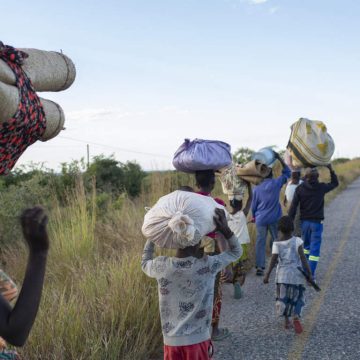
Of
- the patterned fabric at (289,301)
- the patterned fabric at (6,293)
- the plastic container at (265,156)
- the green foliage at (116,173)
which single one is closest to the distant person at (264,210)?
the plastic container at (265,156)

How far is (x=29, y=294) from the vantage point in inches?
59.0

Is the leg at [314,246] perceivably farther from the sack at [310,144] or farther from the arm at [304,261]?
the arm at [304,261]

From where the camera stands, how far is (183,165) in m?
3.73

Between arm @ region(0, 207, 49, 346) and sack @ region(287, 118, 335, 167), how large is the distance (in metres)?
4.88

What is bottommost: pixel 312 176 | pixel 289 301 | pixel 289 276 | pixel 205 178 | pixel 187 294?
pixel 289 301

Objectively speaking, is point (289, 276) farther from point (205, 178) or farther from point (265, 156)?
point (265, 156)

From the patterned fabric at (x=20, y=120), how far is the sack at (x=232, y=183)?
516cm

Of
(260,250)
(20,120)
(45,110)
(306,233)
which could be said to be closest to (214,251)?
(306,233)

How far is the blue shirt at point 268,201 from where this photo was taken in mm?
7469

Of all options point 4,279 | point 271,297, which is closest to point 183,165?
point 4,279

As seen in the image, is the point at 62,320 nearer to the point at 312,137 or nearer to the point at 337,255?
the point at 312,137

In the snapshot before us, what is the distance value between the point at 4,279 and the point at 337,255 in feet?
27.3

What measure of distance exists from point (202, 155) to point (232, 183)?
124 inches

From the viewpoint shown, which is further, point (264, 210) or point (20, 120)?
point (264, 210)
